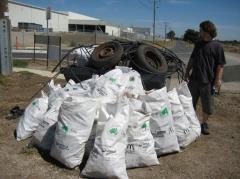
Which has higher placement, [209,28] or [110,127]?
[209,28]

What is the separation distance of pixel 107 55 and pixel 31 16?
6919 cm

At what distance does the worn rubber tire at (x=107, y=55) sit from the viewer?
20.5ft

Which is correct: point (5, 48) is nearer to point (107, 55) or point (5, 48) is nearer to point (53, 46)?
point (53, 46)

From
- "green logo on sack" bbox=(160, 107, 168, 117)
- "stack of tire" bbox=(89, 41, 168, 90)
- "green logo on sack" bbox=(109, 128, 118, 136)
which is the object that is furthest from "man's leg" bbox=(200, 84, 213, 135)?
"green logo on sack" bbox=(109, 128, 118, 136)

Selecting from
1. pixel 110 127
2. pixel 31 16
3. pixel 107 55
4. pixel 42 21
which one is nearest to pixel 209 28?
pixel 107 55

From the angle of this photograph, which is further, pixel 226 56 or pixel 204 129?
pixel 226 56

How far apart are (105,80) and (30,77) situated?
6.90 meters

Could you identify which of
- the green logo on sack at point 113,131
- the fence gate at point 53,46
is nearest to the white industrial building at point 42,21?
the fence gate at point 53,46

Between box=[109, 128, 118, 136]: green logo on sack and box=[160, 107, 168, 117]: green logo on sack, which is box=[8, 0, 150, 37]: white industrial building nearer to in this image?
box=[160, 107, 168, 117]: green logo on sack

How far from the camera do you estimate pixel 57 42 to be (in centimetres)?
1675

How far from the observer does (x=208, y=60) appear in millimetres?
5770

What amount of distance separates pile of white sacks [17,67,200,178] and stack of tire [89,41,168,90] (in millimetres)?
780

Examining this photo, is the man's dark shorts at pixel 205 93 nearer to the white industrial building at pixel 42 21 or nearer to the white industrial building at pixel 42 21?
the white industrial building at pixel 42 21

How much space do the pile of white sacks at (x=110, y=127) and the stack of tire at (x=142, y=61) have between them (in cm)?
78
